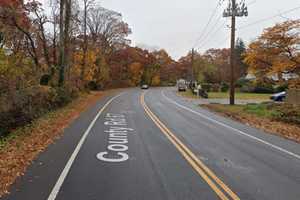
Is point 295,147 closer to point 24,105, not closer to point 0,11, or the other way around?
point 24,105

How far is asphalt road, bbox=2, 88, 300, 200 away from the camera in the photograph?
220 inches

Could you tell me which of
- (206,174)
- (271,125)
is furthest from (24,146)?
(271,125)

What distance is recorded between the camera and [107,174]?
6.62 meters

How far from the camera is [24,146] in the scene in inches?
378

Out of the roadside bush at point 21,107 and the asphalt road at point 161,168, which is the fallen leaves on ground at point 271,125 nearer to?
the asphalt road at point 161,168

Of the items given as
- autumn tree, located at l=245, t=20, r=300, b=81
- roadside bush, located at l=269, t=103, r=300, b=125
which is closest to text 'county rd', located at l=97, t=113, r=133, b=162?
roadside bush, located at l=269, t=103, r=300, b=125

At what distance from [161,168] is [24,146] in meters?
4.68

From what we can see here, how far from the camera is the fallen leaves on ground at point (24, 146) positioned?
6.68 meters

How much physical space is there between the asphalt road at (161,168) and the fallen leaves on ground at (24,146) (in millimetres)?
259

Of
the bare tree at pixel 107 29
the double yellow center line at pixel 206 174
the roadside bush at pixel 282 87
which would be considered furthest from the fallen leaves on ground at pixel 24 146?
the bare tree at pixel 107 29

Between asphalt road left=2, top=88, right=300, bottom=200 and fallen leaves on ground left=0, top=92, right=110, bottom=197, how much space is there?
26cm

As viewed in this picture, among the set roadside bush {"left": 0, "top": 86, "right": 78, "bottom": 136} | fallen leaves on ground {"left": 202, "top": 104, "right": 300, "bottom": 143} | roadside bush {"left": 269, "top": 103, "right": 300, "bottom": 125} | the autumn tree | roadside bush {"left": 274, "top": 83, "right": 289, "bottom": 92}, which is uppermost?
the autumn tree

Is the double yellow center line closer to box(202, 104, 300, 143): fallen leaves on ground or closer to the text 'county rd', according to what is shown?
the text 'county rd'

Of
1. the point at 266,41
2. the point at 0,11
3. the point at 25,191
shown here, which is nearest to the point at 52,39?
the point at 0,11
